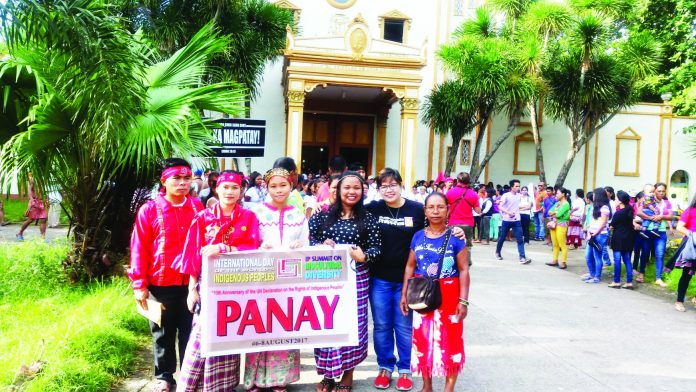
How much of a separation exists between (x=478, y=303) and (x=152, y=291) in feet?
16.2

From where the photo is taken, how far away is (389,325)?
173 inches

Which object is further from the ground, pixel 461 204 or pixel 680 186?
pixel 680 186

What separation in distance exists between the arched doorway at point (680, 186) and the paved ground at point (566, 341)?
19.7 m

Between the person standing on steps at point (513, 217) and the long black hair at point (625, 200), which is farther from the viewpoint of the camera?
the person standing on steps at point (513, 217)

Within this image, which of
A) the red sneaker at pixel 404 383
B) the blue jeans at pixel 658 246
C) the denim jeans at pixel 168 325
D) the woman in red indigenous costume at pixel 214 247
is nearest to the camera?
the woman in red indigenous costume at pixel 214 247

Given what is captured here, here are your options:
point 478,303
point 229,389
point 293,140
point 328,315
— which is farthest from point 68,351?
point 293,140

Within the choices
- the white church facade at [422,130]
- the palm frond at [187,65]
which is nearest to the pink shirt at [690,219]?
the palm frond at [187,65]

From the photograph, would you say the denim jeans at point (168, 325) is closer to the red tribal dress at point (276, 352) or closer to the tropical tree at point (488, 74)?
the red tribal dress at point (276, 352)

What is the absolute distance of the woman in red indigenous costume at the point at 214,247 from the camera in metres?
3.84

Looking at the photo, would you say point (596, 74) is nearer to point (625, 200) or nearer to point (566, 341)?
point (625, 200)

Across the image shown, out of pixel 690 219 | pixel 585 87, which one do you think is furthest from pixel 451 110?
pixel 690 219

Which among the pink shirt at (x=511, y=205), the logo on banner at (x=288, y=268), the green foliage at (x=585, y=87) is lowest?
the logo on banner at (x=288, y=268)

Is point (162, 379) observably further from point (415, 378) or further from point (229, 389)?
point (415, 378)

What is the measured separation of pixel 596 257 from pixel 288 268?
7704 mm
